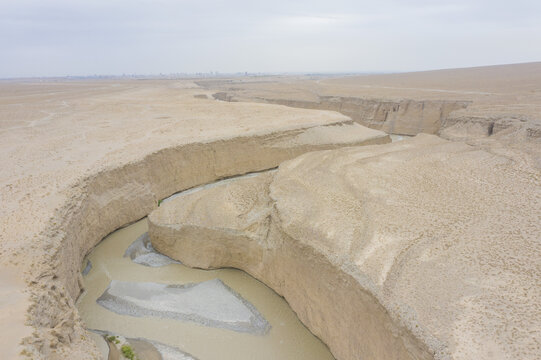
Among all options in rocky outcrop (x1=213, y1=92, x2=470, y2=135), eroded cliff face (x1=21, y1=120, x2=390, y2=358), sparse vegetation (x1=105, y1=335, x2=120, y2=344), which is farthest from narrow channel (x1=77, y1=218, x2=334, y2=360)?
rocky outcrop (x1=213, y1=92, x2=470, y2=135)

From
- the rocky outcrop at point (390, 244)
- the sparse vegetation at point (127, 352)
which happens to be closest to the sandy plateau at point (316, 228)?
the rocky outcrop at point (390, 244)

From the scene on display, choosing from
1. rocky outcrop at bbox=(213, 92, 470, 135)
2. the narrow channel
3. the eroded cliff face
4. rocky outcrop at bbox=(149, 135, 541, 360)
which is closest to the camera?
rocky outcrop at bbox=(149, 135, 541, 360)

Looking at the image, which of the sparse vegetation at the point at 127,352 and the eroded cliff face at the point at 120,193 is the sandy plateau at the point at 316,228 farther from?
the sparse vegetation at the point at 127,352

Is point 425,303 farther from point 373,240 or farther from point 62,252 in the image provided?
point 62,252

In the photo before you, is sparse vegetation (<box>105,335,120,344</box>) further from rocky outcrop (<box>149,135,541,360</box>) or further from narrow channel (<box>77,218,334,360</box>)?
rocky outcrop (<box>149,135,541,360</box>)

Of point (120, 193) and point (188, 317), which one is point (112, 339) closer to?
point (188, 317)

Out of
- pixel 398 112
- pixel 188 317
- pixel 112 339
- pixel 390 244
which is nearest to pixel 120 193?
pixel 112 339

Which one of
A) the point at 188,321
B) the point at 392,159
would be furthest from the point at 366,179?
the point at 188,321
